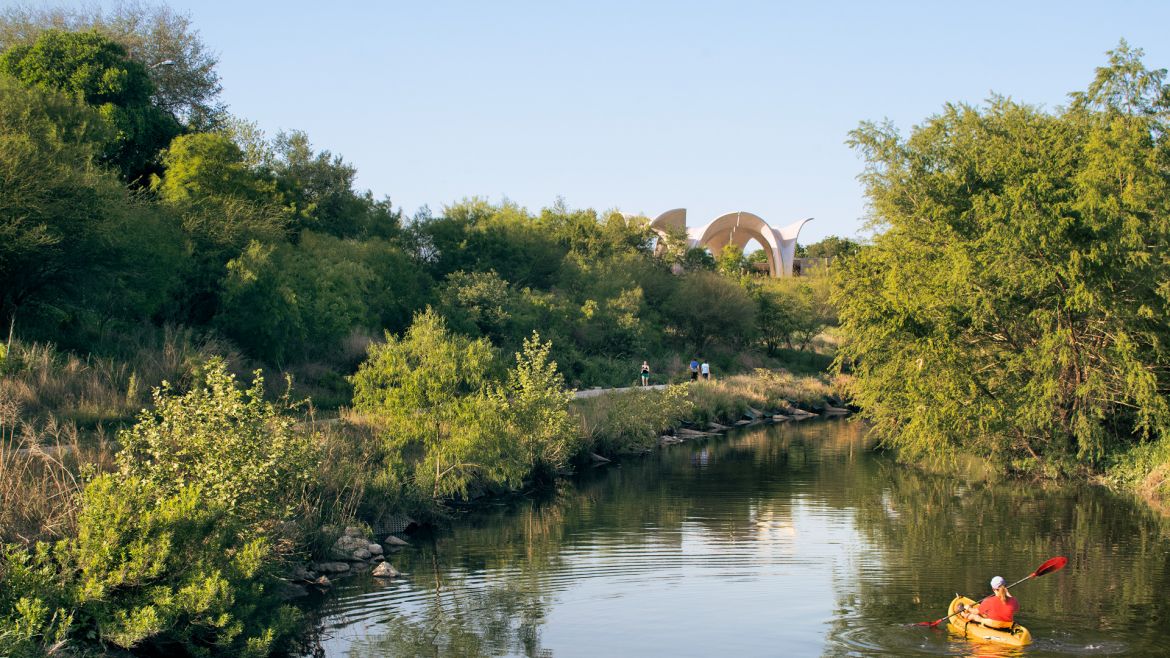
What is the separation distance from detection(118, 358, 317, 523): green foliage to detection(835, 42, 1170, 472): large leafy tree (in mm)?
14938

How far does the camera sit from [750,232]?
94.1 metres

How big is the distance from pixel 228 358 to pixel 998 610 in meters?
18.7

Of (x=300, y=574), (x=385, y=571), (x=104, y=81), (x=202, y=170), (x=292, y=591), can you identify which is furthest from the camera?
(x=202, y=170)

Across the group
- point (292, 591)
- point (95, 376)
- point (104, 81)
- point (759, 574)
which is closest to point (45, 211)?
point (95, 376)

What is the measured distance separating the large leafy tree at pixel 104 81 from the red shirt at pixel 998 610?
28.3 meters

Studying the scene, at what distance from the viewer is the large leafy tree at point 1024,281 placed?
1839cm

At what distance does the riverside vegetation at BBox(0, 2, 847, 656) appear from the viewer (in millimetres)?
9031

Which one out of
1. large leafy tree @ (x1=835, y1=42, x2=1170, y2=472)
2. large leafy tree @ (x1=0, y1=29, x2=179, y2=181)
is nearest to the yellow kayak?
large leafy tree @ (x1=835, y1=42, x2=1170, y2=472)

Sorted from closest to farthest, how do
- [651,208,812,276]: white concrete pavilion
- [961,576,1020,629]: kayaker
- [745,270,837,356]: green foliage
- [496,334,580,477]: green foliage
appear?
[961,576,1020,629]: kayaker
[496,334,580,477]: green foliage
[745,270,837,356]: green foliage
[651,208,812,276]: white concrete pavilion

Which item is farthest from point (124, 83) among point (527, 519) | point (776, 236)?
point (776, 236)

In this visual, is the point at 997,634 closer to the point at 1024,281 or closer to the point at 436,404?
the point at 1024,281

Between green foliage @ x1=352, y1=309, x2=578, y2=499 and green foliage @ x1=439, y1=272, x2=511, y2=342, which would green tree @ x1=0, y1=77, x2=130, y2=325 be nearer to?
green foliage @ x1=352, y1=309, x2=578, y2=499

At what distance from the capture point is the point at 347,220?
4306cm

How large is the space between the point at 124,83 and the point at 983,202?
2880cm
